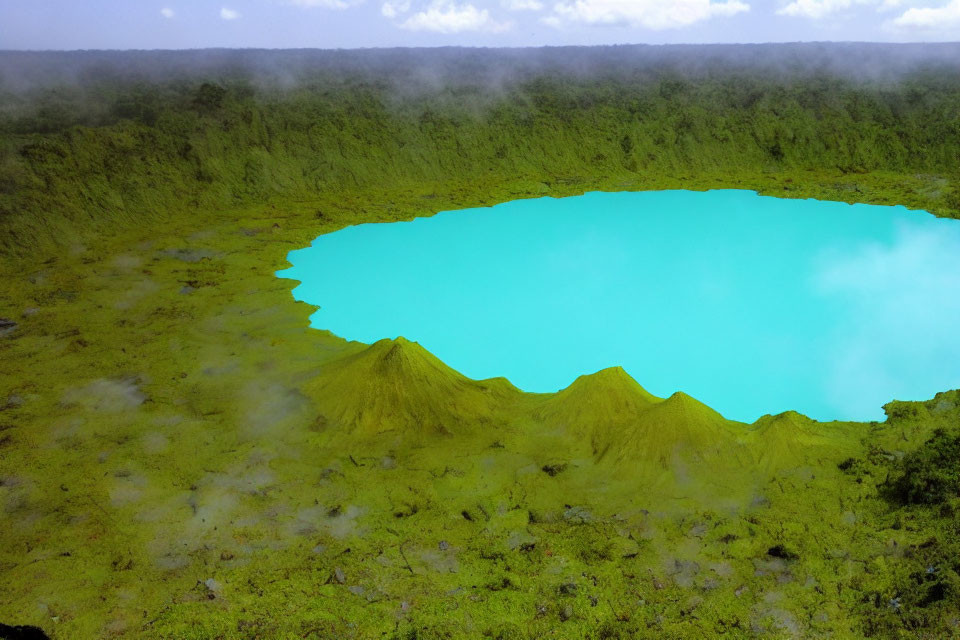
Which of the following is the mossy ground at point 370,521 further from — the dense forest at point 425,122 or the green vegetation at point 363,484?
the dense forest at point 425,122

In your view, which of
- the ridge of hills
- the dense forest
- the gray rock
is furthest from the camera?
the dense forest

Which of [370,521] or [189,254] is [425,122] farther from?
[370,521]

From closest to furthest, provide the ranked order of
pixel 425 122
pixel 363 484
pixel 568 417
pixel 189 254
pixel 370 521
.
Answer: pixel 370 521
pixel 363 484
pixel 568 417
pixel 189 254
pixel 425 122

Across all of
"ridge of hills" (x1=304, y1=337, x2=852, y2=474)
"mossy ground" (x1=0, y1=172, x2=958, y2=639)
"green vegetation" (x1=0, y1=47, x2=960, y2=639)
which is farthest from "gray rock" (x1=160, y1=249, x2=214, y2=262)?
"ridge of hills" (x1=304, y1=337, x2=852, y2=474)

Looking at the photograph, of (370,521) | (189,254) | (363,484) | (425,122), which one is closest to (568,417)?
(363,484)

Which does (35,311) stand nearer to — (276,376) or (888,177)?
(276,376)

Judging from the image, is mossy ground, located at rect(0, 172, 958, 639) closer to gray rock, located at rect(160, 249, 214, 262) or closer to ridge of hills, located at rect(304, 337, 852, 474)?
ridge of hills, located at rect(304, 337, 852, 474)

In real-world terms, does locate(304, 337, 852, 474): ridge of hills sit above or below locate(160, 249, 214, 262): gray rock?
above

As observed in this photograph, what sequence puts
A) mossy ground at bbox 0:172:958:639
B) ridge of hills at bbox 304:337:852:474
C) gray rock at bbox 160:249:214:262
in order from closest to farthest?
mossy ground at bbox 0:172:958:639
ridge of hills at bbox 304:337:852:474
gray rock at bbox 160:249:214:262

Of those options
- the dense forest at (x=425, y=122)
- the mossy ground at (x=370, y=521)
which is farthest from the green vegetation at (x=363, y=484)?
the dense forest at (x=425, y=122)
